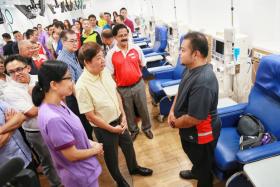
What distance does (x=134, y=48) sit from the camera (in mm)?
2551

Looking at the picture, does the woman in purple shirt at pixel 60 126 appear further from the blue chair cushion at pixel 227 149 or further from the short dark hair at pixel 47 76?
the blue chair cushion at pixel 227 149

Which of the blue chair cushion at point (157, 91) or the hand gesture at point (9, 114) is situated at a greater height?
the hand gesture at point (9, 114)

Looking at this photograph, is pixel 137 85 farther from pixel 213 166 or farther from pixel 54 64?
pixel 54 64

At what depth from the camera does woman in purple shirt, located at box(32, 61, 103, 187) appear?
3.85ft

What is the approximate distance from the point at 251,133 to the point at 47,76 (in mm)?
1599

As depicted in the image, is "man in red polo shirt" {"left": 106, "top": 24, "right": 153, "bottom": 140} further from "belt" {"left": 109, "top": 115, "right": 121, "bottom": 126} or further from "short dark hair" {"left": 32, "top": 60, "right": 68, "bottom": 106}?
"short dark hair" {"left": 32, "top": 60, "right": 68, "bottom": 106}

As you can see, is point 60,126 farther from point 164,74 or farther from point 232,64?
point 164,74

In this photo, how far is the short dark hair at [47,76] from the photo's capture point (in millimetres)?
1194

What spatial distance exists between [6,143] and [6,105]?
276 millimetres

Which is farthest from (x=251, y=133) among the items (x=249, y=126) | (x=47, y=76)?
(x=47, y=76)

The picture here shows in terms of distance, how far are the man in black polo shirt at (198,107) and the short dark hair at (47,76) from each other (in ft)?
2.55

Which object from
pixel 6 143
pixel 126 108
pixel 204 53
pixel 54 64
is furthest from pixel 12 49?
pixel 204 53

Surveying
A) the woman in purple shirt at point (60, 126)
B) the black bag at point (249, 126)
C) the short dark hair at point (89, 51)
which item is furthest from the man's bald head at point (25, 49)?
the black bag at point (249, 126)

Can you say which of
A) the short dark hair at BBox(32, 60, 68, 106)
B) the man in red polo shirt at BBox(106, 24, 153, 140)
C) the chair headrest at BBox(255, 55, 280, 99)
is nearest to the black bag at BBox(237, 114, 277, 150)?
the chair headrest at BBox(255, 55, 280, 99)
